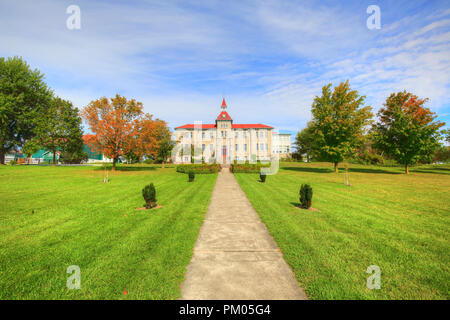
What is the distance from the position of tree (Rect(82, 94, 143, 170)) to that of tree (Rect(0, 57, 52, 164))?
64.1ft

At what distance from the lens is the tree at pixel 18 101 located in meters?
34.0

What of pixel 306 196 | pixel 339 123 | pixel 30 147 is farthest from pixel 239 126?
pixel 306 196

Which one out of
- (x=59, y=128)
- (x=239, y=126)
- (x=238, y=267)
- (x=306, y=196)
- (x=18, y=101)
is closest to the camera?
(x=238, y=267)

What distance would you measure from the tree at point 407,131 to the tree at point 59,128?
57415mm

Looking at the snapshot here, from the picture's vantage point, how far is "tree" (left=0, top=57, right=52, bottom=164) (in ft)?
112

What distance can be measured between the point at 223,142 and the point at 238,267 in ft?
167

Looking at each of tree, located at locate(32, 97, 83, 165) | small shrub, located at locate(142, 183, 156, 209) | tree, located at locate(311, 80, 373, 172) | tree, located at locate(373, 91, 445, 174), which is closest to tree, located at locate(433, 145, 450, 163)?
tree, located at locate(373, 91, 445, 174)

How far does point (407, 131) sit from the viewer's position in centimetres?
2900

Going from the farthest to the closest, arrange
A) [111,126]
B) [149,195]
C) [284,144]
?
[284,144], [111,126], [149,195]

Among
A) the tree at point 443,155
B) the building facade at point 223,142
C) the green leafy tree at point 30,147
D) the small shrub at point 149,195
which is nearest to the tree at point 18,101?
the green leafy tree at point 30,147

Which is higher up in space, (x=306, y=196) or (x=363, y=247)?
(x=306, y=196)

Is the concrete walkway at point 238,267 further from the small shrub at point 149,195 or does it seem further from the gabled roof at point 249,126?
the gabled roof at point 249,126

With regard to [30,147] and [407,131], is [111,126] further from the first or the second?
[407,131]
